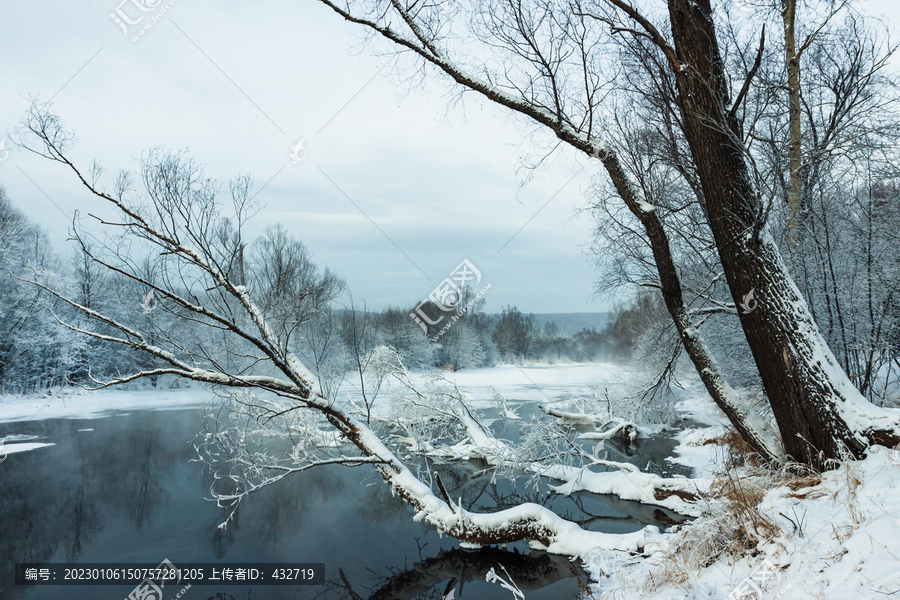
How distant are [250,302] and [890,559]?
4.83 m

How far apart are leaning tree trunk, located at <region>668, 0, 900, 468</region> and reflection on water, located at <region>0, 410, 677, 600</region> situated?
2.78 metres

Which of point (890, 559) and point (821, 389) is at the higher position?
point (821, 389)

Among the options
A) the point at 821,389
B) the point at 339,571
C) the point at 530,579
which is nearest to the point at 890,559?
the point at 821,389

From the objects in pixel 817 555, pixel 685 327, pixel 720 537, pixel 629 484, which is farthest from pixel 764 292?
pixel 629 484

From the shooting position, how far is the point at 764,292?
12.5 feet

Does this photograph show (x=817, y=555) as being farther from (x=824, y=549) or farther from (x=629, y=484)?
(x=629, y=484)

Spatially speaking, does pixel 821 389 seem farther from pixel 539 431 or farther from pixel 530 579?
pixel 539 431

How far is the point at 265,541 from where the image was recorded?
7.23 metres

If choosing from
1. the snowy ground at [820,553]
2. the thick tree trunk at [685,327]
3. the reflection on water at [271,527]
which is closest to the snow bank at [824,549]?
the snowy ground at [820,553]

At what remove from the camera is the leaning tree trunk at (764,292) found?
3533 millimetres

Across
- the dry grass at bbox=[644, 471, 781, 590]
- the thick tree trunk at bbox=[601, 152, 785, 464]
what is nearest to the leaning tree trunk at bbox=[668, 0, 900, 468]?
the thick tree trunk at bbox=[601, 152, 785, 464]

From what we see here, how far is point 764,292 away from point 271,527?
308 inches

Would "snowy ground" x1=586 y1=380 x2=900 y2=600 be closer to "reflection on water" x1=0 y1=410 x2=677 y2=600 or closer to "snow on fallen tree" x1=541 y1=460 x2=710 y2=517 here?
"reflection on water" x1=0 y1=410 x2=677 y2=600

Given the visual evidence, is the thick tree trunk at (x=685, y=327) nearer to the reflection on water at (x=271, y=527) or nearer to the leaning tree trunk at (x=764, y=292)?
the leaning tree trunk at (x=764, y=292)
